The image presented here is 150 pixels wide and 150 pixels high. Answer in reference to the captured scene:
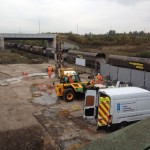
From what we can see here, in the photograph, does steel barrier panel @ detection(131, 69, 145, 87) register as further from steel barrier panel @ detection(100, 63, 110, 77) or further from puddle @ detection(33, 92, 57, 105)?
puddle @ detection(33, 92, 57, 105)

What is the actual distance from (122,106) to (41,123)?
4.87 m

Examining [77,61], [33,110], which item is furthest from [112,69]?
[33,110]

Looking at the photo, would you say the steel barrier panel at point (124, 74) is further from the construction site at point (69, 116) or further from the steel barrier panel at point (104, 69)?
the steel barrier panel at point (104, 69)

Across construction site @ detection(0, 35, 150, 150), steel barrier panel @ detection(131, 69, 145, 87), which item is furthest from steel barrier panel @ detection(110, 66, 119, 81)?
steel barrier panel @ detection(131, 69, 145, 87)

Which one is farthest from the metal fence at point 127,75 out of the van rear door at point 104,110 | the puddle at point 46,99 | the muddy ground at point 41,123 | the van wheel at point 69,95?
the van rear door at point 104,110

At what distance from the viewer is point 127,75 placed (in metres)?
23.7

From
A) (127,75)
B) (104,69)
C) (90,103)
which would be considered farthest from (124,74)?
(90,103)

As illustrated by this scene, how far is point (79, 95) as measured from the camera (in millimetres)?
18375

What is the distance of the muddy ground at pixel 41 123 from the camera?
35.8ft

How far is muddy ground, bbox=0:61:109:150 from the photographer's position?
10913 millimetres

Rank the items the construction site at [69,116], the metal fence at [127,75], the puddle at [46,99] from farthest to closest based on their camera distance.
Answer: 1. the metal fence at [127,75]
2. the puddle at [46,99]
3. the construction site at [69,116]

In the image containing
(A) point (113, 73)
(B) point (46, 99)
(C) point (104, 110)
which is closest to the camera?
(C) point (104, 110)

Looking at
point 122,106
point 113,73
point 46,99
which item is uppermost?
point 122,106

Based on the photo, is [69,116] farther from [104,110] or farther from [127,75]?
[127,75]
